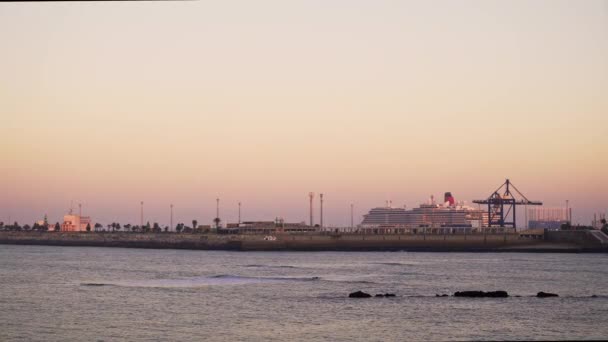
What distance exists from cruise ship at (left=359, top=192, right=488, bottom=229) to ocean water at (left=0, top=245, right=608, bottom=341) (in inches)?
4666

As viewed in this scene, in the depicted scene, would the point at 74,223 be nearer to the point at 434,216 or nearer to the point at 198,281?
the point at 434,216

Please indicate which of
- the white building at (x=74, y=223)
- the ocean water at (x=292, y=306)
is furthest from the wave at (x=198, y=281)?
the white building at (x=74, y=223)

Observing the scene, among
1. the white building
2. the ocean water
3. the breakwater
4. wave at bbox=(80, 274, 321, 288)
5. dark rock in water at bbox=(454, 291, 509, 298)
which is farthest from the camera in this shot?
the white building

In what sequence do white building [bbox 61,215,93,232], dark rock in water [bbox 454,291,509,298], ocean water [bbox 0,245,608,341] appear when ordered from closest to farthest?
ocean water [bbox 0,245,608,341] < dark rock in water [bbox 454,291,509,298] < white building [bbox 61,215,93,232]

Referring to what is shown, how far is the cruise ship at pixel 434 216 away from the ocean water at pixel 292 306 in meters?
119

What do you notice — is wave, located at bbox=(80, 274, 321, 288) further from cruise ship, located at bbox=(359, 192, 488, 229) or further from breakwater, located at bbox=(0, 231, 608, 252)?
cruise ship, located at bbox=(359, 192, 488, 229)

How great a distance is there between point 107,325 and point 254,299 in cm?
1158

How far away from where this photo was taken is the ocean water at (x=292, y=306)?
2916 cm

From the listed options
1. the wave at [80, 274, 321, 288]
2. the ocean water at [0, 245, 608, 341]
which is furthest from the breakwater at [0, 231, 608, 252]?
the wave at [80, 274, 321, 288]

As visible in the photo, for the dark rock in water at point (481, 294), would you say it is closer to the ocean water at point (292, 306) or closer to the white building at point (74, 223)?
the ocean water at point (292, 306)

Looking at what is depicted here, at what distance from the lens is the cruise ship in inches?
7219

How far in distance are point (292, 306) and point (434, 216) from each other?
150 m

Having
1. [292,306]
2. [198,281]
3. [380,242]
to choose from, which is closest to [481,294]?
[292,306]

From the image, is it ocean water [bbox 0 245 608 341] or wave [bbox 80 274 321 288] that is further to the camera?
wave [bbox 80 274 321 288]
